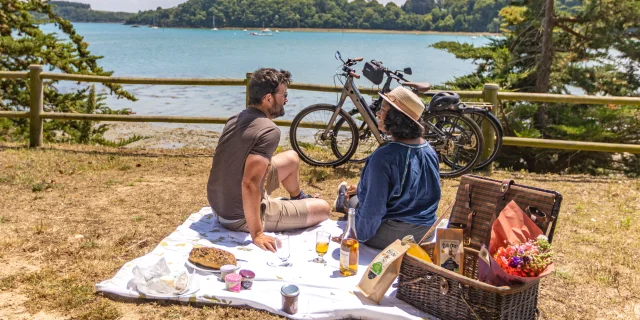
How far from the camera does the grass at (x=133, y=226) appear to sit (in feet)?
11.2

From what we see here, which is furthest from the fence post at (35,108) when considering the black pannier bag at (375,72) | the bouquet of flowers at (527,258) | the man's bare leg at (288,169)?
the bouquet of flowers at (527,258)

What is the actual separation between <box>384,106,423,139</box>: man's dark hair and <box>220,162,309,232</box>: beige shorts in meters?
1.01

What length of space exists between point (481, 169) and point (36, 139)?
6.02 m

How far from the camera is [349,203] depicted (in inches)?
162

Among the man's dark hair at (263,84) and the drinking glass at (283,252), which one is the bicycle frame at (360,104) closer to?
the man's dark hair at (263,84)

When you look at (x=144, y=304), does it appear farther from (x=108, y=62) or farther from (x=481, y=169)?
(x=108, y=62)

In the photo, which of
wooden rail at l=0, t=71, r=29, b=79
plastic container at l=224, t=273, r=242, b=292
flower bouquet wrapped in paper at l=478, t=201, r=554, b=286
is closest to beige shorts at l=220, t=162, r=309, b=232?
plastic container at l=224, t=273, r=242, b=292

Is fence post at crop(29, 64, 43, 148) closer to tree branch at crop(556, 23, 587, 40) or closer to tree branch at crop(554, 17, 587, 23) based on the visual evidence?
tree branch at crop(554, 17, 587, 23)

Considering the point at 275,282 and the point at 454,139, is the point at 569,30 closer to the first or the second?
the point at 454,139

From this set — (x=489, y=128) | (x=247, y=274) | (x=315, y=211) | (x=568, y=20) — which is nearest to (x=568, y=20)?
(x=568, y=20)

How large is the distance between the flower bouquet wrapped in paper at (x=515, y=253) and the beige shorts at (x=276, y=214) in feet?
5.24

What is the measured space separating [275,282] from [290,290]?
33cm

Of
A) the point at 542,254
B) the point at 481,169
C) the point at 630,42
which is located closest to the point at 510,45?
the point at 630,42

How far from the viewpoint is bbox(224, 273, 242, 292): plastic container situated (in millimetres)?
3320
